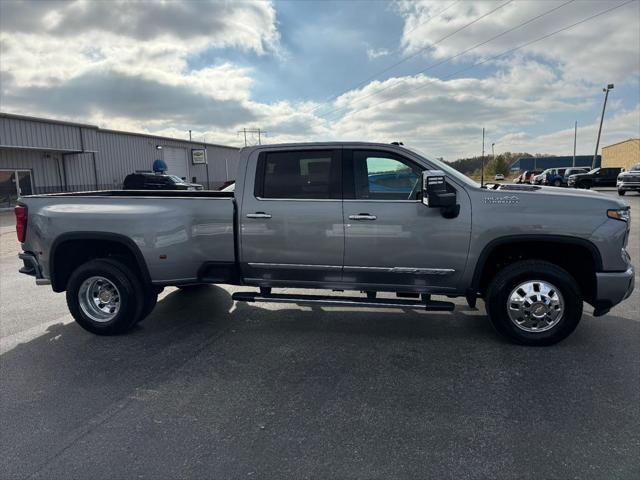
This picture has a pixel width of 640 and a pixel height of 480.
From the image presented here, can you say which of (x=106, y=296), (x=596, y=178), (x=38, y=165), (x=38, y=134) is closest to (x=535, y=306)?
(x=106, y=296)

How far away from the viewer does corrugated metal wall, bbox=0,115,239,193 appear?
22781 mm

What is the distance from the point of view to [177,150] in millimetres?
38781

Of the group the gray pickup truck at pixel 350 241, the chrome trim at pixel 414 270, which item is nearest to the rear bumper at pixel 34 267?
the gray pickup truck at pixel 350 241

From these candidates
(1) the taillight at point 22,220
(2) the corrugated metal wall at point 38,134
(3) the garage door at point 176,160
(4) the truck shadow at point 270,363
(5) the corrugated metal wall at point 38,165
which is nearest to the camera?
(4) the truck shadow at point 270,363

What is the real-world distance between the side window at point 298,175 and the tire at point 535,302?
190 cm

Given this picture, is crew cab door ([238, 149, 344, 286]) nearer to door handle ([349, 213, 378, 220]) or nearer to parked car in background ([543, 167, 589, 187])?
door handle ([349, 213, 378, 220])

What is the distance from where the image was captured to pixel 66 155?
86.4 feet

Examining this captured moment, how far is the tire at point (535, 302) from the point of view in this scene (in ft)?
14.3

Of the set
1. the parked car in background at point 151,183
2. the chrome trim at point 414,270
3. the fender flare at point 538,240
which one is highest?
the parked car in background at point 151,183

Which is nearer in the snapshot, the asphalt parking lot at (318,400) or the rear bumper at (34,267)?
the asphalt parking lot at (318,400)

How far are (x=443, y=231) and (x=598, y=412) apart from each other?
1.95 meters

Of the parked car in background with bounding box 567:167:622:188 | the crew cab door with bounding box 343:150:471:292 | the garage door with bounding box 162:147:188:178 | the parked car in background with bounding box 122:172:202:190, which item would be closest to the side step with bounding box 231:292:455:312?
the crew cab door with bounding box 343:150:471:292

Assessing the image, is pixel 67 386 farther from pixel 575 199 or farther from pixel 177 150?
pixel 177 150

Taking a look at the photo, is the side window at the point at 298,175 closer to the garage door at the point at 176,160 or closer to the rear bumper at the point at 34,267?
the rear bumper at the point at 34,267
